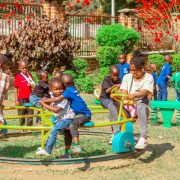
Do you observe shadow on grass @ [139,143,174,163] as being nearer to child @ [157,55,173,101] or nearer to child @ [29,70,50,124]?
child @ [29,70,50,124]

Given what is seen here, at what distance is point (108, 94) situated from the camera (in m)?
9.39

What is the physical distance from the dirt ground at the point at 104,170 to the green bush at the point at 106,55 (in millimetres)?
12611

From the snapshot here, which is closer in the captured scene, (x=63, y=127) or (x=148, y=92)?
(x=63, y=127)

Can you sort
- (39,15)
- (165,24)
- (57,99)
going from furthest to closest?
(165,24) < (39,15) < (57,99)

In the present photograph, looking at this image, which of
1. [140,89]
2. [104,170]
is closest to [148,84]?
[140,89]

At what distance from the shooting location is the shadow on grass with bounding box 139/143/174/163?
8777 millimetres

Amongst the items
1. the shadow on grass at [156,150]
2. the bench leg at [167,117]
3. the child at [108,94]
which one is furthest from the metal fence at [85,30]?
the child at [108,94]

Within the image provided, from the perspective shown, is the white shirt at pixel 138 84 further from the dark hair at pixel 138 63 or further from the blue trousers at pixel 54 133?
the blue trousers at pixel 54 133

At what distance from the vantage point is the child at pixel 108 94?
9039 mm

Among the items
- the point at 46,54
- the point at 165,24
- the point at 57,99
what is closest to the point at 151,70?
the point at 46,54

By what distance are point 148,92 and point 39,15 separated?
1185 centimetres

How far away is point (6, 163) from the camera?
8.00 metres

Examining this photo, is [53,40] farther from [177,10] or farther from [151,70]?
[177,10]

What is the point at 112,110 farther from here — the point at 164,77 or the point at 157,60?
the point at 157,60
